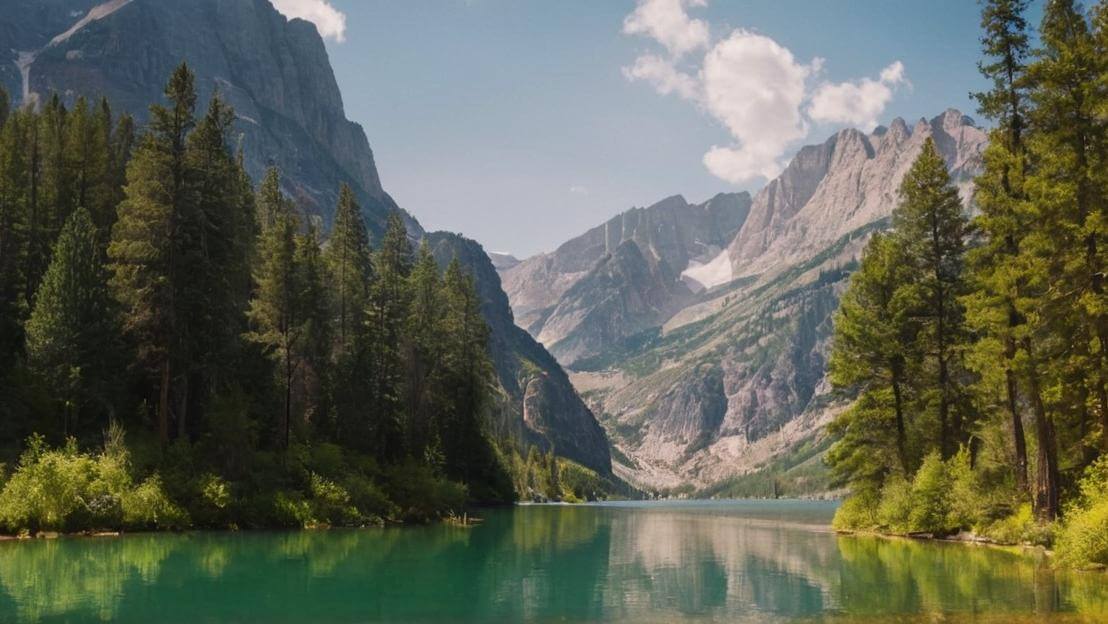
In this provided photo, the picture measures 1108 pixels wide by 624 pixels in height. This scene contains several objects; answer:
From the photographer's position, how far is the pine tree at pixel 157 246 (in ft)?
186

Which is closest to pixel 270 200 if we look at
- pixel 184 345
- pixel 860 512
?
pixel 184 345

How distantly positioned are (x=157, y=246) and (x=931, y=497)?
51.6 metres

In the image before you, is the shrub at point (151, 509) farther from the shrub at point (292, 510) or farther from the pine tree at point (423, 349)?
the pine tree at point (423, 349)

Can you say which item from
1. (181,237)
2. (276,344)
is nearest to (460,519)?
(276,344)

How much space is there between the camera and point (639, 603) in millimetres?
27016

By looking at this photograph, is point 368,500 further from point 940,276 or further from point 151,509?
point 940,276

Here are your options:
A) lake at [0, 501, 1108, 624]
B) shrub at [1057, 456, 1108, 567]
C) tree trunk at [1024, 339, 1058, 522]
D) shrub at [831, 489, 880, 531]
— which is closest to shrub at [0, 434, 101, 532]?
lake at [0, 501, 1108, 624]

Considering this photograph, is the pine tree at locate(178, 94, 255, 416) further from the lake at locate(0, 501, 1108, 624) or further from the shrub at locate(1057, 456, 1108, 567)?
the shrub at locate(1057, 456, 1108, 567)

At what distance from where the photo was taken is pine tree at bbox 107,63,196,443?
56.8 m

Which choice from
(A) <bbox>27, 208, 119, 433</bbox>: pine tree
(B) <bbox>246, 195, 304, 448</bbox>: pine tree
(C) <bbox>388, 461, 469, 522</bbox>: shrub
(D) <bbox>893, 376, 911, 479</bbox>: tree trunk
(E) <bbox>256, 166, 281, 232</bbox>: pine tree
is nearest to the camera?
(A) <bbox>27, 208, 119, 433</bbox>: pine tree

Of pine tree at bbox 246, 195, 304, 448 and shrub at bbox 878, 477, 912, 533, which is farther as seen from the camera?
pine tree at bbox 246, 195, 304, 448

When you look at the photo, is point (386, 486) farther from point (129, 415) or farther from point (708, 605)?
point (708, 605)

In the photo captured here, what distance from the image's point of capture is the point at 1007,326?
38.3 m

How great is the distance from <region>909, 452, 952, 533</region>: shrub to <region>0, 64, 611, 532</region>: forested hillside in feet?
129
